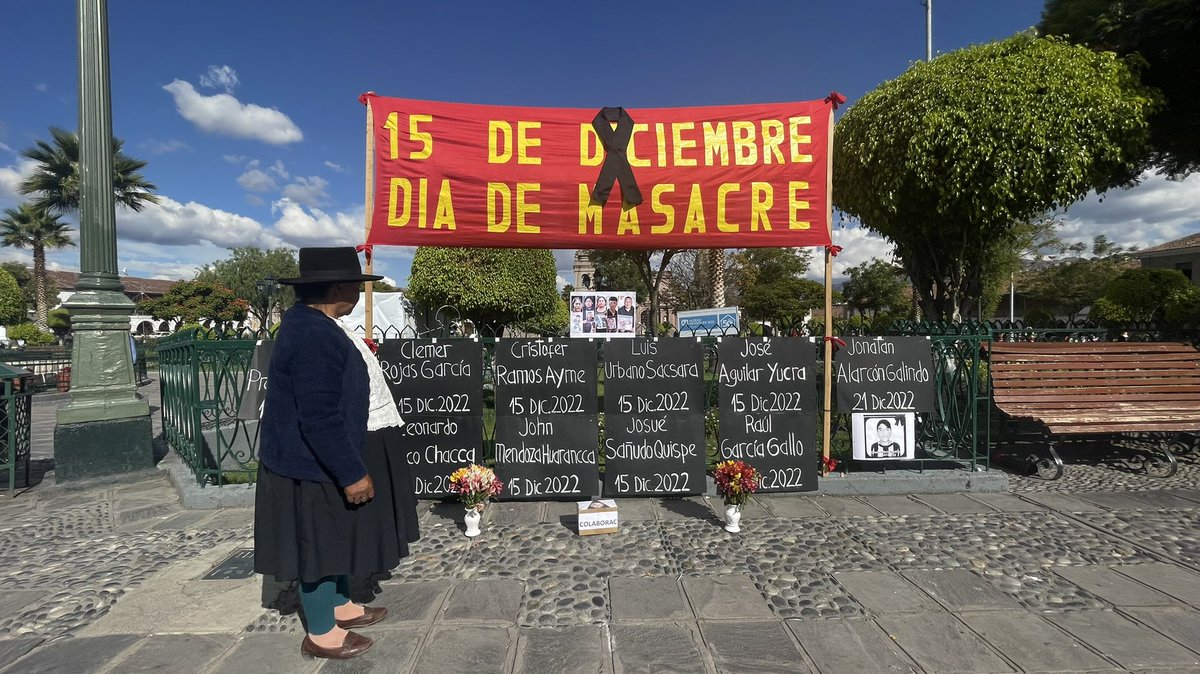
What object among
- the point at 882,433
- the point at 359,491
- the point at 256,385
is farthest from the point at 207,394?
the point at 882,433

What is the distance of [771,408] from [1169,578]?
259cm

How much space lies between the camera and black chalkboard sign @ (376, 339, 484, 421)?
4.45m

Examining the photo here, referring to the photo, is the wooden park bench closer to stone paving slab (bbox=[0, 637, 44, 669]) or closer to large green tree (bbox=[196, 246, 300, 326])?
stone paving slab (bbox=[0, 637, 44, 669])

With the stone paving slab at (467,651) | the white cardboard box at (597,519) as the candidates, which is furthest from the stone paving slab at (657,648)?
the white cardboard box at (597,519)

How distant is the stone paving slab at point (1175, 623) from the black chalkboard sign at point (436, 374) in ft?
14.3

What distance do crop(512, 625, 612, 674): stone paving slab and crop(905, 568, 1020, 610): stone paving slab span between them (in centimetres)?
196

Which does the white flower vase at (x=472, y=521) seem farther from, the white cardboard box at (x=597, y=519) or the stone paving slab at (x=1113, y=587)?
the stone paving slab at (x=1113, y=587)

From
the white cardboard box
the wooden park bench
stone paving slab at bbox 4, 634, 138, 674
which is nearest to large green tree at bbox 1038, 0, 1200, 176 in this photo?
the wooden park bench

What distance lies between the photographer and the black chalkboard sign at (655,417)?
4547 mm

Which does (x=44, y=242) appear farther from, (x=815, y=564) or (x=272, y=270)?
(x=815, y=564)

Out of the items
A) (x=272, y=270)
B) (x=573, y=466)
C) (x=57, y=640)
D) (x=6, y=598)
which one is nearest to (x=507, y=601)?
(x=573, y=466)

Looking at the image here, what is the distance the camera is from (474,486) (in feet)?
12.7

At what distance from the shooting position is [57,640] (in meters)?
2.62

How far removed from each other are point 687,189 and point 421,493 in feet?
11.6
